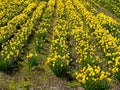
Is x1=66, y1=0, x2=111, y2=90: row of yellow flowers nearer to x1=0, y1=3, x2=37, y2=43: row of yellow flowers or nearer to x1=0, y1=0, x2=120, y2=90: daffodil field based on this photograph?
x1=0, y1=0, x2=120, y2=90: daffodil field

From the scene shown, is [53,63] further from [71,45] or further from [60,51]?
[71,45]

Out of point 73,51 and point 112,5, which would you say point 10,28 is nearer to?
point 73,51

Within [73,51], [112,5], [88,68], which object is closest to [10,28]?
[73,51]

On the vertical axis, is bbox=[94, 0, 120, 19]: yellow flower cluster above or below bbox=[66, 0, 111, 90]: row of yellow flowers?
below

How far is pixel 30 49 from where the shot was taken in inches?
629

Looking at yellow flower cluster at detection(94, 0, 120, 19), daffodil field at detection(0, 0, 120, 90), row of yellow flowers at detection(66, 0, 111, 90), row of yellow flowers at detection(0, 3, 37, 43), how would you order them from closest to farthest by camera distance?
row of yellow flowers at detection(66, 0, 111, 90) < daffodil field at detection(0, 0, 120, 90) < row of yellow flowers at detection(0, 3, 37, 43) < yellow flower cluster at detection(94, 0, 120, 19)

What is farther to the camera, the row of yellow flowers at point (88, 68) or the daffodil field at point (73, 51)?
the daffodil field at point (73, 51)

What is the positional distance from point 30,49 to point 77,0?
65.4 ft

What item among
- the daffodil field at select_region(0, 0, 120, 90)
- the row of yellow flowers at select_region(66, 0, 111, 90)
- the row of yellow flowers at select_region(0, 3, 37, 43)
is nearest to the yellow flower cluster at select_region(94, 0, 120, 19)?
the daffodil field at select_region(0, 0, 120, 90)

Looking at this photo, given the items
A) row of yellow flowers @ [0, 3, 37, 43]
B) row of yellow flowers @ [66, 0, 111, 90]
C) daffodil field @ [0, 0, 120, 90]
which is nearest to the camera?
row of yellow flowers @ [66, 0, 111, 90]

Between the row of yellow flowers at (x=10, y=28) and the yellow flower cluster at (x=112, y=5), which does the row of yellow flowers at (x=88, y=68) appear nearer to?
the row of yellow flowers at (x=10, y=28)

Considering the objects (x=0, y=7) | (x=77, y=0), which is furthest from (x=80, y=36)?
(x=77, y=0)

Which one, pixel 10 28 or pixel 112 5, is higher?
pixel 10 28

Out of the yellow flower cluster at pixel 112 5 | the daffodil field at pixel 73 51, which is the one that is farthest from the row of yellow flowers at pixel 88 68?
the yellow flower cluster at pixel 112 5
